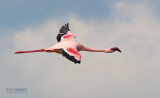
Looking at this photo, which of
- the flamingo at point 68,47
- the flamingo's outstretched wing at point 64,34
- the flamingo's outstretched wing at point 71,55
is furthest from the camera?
the flamingo's outstretched wing at point 64,34

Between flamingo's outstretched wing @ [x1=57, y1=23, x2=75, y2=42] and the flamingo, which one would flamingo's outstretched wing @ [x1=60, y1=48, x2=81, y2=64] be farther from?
flamingo's outstretched wing @ [x1=57, y1=23, x2=75, y2=42]

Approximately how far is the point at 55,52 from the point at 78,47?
6.82 feet

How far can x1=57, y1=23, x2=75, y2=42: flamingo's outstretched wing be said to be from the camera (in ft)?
110

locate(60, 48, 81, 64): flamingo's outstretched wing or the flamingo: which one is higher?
the flamingo

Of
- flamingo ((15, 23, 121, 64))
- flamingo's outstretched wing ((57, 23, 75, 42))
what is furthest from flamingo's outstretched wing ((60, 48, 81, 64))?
flamingo's outstretched wing ((57, 23, 75, 42))

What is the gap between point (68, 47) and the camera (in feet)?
91.0

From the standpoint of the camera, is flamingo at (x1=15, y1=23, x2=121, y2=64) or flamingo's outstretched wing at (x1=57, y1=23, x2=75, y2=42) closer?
flamingo at (x1=15, y1=23, x2=121, y2=64)

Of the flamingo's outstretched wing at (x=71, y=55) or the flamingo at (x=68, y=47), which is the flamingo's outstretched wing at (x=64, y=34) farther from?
the flamingo's outstretched wing at (x=71, y=55)

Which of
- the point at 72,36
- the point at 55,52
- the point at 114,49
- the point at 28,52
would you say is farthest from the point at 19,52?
the point at 114,49

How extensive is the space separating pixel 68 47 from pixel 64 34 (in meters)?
7.04

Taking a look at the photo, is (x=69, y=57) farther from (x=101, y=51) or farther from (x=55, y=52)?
(x=101, y=51)

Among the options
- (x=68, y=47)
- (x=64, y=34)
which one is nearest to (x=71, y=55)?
(x=68, y=47)

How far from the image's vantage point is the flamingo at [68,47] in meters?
24.6

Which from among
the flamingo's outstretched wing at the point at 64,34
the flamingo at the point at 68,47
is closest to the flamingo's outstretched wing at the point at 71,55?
the flamingo at the point at 68,47
